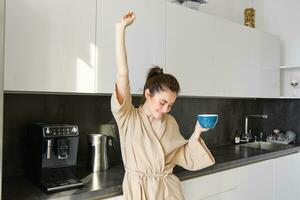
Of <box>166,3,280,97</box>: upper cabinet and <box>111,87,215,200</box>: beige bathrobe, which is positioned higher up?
<box>166,3,280,97</box>: upper cabinet

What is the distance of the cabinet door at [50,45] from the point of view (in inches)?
53.9

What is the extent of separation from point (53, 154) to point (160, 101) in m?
0.64

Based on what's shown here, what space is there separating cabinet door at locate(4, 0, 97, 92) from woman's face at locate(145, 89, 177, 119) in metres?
0.40

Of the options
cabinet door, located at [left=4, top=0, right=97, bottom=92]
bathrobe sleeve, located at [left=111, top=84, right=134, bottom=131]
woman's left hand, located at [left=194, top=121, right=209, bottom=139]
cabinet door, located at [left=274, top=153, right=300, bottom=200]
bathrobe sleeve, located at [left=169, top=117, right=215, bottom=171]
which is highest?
cabinet door, located at [left=4, top=0, right=97, bottom=92]

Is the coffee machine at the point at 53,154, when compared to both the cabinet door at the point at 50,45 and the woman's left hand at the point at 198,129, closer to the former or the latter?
the cabinet door at the point at 50,45

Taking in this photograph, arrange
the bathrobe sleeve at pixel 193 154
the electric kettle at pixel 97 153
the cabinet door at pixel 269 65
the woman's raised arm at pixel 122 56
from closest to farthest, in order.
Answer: the woman's raised arm at pixel 122 56, the bathrobe sleeve at pixel 193 154, the electric kettle at pixel 97 153, the cabinet door at pixel 269 65

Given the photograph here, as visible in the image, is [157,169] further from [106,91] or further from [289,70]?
[289,70]

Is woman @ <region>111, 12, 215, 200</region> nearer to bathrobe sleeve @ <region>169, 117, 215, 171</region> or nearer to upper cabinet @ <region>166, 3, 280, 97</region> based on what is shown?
bathrobe sleeve @ <region>169, 117, 215, 171</region>

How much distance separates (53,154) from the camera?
154cm

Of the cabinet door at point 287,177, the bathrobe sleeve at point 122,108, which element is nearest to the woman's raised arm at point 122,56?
the bathrobe sleeve at point 122,108

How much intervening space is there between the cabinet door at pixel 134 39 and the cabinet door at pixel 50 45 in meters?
0.06

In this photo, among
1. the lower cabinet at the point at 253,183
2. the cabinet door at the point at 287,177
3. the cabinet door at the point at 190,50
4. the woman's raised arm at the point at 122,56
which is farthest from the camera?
the cabinet door at the point at 287,177

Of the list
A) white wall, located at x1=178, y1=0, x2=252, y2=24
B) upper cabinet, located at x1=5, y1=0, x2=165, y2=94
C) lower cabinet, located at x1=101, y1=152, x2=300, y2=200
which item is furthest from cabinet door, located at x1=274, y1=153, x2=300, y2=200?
upper cabinet, located at x1=5, y1=0, x2=165, y2=94

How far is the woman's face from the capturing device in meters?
1.36
